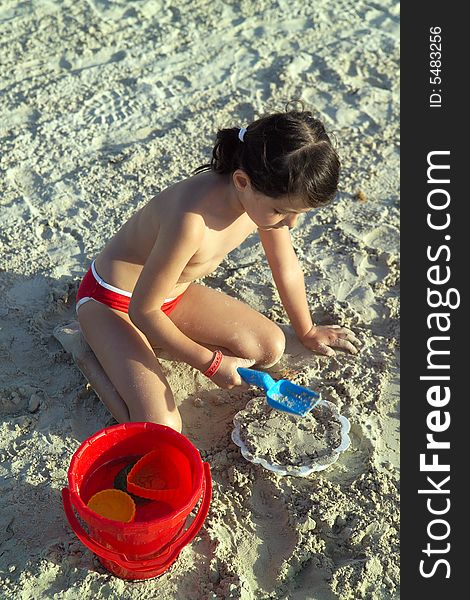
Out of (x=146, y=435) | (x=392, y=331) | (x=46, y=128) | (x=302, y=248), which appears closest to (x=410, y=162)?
(x=302, y=248)

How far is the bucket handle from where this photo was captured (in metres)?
1.71

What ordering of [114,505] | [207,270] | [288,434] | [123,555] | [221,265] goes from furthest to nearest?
[221,265] → [207,270] → [288,434] → [114,505] → [123,555]

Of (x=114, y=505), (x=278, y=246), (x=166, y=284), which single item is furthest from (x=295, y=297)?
(x=114, y=505)

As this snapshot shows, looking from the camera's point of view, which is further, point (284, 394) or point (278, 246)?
point (278, 246)

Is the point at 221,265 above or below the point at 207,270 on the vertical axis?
below

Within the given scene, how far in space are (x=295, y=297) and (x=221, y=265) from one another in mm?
461

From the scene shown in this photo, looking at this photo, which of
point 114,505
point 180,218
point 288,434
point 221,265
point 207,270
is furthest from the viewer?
point 221,265

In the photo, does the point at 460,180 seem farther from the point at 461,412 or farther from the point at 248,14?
the point at 248,14

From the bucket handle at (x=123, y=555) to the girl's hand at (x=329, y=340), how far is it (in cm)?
78

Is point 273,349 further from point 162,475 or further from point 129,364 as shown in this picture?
point 162,475

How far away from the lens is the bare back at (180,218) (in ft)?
6.97

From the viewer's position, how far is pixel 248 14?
4195mm

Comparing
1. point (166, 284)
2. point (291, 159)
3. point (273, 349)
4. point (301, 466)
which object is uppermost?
point (291, 159)

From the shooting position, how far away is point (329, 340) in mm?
2555
